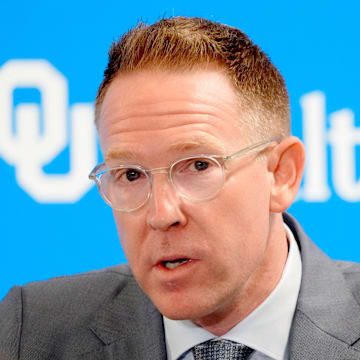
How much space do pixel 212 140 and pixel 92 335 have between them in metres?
0.74

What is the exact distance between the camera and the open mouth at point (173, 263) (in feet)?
5.90

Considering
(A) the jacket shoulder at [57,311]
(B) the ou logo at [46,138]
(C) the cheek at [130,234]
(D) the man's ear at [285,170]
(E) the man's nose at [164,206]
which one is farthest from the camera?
(B) the ou logo at [46,138]

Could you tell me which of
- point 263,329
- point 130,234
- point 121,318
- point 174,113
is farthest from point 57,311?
point 174,113

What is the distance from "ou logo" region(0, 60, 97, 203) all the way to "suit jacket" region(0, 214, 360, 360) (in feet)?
2.10

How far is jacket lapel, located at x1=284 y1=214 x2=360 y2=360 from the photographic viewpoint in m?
1.87

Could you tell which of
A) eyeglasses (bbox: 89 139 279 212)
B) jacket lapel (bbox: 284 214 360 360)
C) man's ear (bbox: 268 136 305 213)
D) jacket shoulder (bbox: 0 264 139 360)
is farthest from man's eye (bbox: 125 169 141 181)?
jacket lapel (bbox: 284 214 360 360)

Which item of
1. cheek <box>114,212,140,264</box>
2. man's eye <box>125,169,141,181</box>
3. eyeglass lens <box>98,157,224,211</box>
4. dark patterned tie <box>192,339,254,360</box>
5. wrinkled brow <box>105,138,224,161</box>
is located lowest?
dark patterned tie <box>192,339,254,360</box>

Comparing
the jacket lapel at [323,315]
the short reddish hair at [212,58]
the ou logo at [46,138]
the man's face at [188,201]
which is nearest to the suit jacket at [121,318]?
the jacket lapel at [323,315]

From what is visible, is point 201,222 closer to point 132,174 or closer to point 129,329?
point 132,174

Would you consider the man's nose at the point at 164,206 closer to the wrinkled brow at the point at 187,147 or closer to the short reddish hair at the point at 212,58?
the wrinkled brow at the point at 187,147

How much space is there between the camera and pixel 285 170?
203 cm

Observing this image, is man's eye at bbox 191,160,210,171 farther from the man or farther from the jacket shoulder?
the jacket shoulder

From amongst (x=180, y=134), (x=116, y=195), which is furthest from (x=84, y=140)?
(x=180, y=134)

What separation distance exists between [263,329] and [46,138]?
1.40 m
